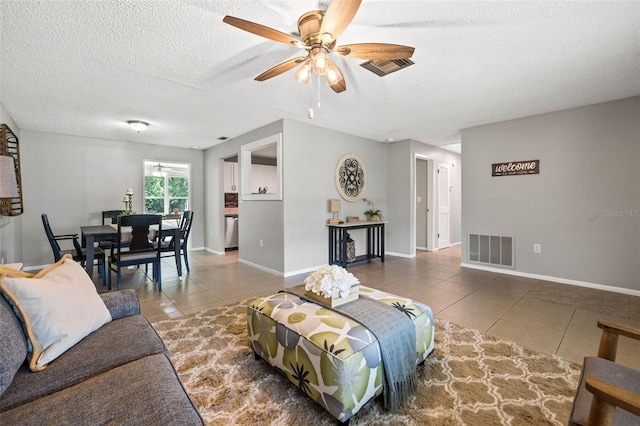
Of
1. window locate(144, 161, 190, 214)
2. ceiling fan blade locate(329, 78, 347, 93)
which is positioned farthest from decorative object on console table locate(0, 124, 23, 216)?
ceiling fan blade locate(329, 78, 347, 93)

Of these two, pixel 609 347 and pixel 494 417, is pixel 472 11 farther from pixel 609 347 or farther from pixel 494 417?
pixel 494 417

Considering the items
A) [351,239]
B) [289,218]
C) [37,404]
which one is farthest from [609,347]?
[351,239]

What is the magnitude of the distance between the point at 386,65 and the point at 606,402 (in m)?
2.63

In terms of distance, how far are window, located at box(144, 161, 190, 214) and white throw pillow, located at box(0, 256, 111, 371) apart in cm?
534

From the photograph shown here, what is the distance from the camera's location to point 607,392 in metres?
0.87

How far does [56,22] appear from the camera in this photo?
194 cm

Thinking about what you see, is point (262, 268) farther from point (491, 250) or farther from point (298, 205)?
point (491, 250)

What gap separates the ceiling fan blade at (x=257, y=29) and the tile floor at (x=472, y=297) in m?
2.62

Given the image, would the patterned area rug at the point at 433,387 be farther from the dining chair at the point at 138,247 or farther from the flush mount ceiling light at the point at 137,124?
the flush mount ceiling light at the point at 137,124

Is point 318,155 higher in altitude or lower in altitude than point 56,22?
lower

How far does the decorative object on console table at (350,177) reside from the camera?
5062 mm

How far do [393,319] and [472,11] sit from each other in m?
2.11

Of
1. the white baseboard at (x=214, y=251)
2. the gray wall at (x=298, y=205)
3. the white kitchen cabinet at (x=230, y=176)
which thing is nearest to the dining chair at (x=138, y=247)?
A: the gray wall at (x=298, y=205)

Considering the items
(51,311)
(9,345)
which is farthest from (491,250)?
(9,345)
